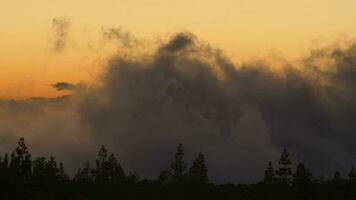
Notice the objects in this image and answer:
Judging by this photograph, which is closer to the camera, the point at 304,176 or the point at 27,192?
the point at 27,192

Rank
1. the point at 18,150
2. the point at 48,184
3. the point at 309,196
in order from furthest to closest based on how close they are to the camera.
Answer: the point at 18,150, the point at 48,184, the point at 309,196

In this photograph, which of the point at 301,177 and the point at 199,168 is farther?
the point at 199,168

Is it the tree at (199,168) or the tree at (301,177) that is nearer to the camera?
the tree at (301,177)

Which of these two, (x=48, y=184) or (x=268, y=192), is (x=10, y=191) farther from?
(x=268, y=192)

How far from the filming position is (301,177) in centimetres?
16262

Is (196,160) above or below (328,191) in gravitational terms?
above

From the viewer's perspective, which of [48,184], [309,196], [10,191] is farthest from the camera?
[48,184]

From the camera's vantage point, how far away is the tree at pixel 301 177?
15893cm

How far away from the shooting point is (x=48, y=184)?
156125mm

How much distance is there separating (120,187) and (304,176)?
149 ft

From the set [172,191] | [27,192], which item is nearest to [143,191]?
[172,191]

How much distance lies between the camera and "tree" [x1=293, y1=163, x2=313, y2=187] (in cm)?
15893

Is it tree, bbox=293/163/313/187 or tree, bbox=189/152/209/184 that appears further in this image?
tree, bbox=189/152/209/184

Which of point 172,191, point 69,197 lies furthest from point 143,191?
point 69,197
